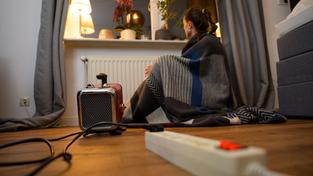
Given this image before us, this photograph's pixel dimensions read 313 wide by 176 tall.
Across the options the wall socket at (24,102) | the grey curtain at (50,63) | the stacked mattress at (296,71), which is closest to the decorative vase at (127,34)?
the grey curtain at (50,63)

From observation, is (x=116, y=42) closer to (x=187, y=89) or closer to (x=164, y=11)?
(x=164, y=11)

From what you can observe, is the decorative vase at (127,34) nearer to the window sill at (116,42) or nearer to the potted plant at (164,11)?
the window sill at (116,42)

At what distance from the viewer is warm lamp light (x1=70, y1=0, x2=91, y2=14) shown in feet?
6.81

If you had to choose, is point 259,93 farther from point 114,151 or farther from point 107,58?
point 114,151

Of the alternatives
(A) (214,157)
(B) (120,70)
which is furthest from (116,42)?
(A) (214,157)

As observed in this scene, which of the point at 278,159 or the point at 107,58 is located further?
the point at 107,58

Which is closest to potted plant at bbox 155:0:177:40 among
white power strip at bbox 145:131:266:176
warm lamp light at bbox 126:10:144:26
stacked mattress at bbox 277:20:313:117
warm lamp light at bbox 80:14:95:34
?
warm lamp light at bbox 126:10:144:26

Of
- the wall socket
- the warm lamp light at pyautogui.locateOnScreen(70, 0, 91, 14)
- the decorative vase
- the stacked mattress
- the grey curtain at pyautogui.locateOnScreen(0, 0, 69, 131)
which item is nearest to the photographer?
the stacked mattress

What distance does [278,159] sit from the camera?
418mm

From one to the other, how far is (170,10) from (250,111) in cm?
143

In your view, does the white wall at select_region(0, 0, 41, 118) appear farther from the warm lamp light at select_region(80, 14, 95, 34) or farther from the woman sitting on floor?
the woman sitting on floor

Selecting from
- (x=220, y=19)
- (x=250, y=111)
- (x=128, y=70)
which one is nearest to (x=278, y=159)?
(x=250, y=111)

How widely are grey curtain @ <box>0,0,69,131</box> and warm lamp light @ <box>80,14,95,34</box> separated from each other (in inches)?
8.0

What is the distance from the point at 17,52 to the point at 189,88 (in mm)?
1430
